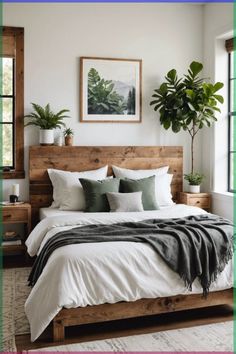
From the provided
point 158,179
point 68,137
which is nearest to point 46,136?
point 68,137

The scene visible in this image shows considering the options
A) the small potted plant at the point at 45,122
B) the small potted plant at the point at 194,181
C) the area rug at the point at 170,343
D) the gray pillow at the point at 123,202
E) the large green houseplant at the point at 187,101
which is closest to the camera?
the area rug at the point at 170,343

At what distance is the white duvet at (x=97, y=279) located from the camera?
2.90 meters

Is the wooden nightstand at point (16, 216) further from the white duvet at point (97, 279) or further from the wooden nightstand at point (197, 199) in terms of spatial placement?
the wooden nightstand at point (197, 199)

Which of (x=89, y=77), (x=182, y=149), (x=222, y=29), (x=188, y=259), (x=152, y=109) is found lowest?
(x=188, y=259)

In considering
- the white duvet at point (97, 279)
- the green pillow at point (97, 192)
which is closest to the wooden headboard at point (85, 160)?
the green pillow at point (97, 192)

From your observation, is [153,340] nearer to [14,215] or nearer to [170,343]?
[170,343]

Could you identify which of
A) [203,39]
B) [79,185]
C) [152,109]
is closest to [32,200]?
[79,185]

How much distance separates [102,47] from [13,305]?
3.23m

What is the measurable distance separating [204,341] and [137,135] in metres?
3.09

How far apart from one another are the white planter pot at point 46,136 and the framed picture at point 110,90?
19.3 inches

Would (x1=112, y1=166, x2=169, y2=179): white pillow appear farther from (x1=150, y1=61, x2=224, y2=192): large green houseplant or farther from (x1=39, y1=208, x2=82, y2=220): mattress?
(x1=39, y1=208, x2=82, y2=220): mattress

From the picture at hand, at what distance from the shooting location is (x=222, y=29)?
17.4 ft

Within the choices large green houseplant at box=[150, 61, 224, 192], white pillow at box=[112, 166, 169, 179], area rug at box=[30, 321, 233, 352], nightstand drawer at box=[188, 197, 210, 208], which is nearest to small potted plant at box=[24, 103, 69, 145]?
white pillow at box=[112, 166, 169, 179]

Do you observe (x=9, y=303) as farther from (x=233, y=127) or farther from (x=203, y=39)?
(x=203, y=39)
